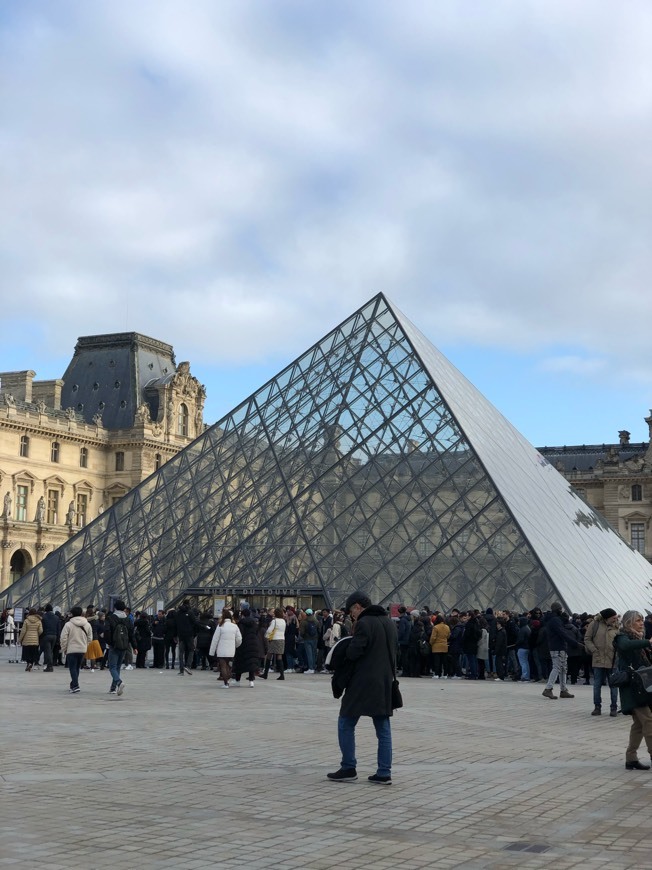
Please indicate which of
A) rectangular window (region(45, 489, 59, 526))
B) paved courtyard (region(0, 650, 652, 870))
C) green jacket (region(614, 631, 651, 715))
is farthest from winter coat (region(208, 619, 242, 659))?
rectangular window (region(45, 489, 59, 526))

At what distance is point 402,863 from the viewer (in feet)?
19.4

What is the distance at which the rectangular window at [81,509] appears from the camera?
229 feet

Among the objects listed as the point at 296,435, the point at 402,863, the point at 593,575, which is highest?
the point at 296,435

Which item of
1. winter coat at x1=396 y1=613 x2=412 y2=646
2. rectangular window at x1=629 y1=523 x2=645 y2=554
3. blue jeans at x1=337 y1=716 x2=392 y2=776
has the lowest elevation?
blue jeans at x1=337 y1=716 x2=392 y2=776

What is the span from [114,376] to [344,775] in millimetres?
69152

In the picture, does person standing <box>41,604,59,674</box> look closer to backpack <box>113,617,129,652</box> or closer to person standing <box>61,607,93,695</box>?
person standing <box>61,607,93,695</box>

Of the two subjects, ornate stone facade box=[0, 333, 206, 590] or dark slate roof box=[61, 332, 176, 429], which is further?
Answer: dark slate roof box=[61, 332, 176, 429]

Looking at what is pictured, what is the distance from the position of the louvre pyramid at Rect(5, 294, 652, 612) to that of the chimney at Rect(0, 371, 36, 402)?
42401 millimetres

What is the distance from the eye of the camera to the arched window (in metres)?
75.9

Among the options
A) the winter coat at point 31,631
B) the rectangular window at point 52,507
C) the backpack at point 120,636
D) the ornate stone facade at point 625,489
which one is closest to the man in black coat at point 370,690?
the backpack at point 120,636

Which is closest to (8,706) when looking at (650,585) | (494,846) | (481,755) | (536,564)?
(481,755)

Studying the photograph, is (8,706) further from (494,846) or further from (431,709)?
(494,846)

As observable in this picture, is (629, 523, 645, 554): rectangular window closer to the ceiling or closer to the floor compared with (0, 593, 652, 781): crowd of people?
closer to the ceiling

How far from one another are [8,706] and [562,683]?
7461 mm
